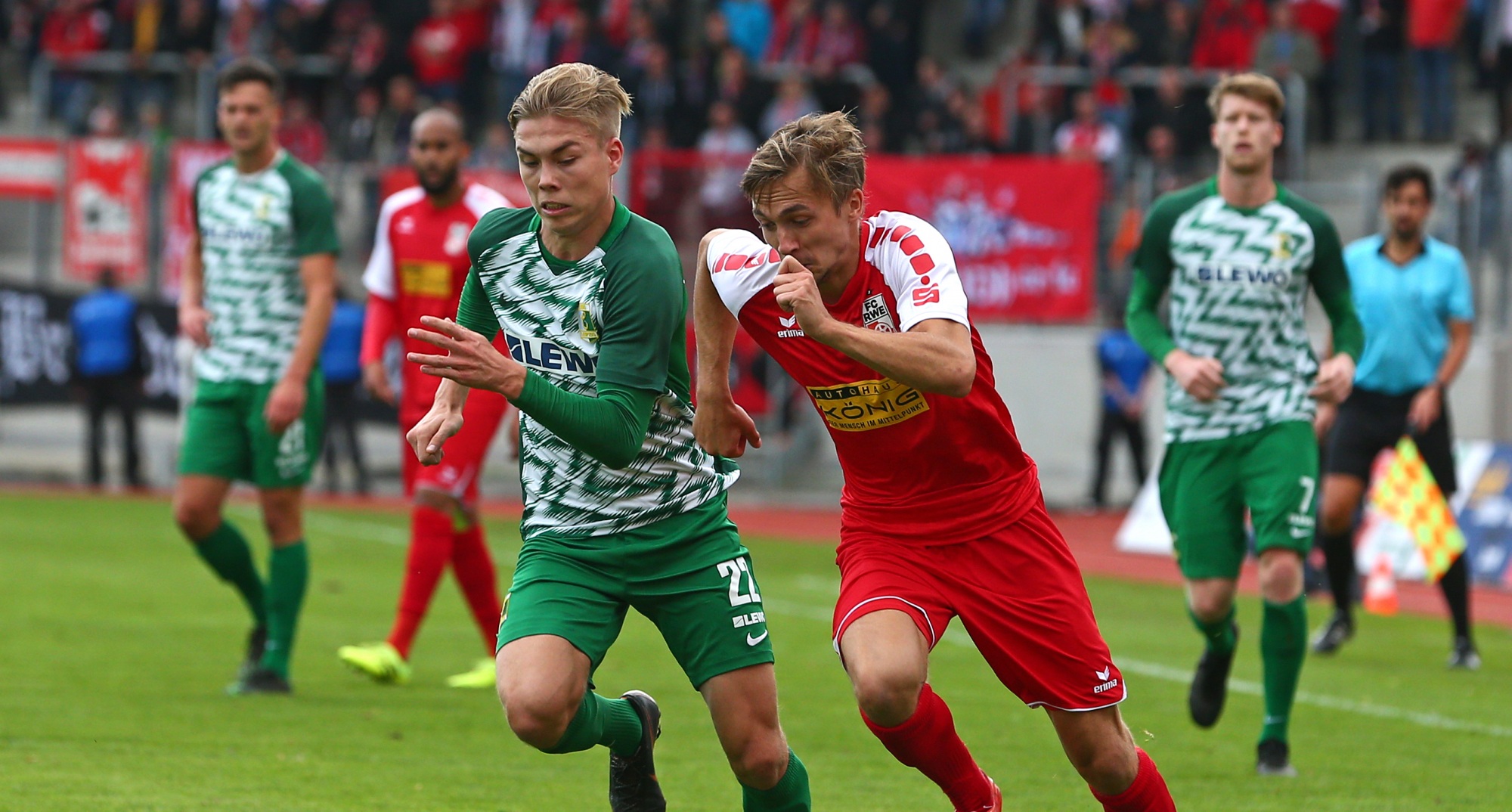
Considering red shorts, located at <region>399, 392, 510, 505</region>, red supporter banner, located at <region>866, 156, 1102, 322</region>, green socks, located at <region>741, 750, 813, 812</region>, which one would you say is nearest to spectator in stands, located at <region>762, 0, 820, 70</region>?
red supporter banner, located at <region>866, 156, 1102, 322</region>

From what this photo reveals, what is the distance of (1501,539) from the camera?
43.1 ft

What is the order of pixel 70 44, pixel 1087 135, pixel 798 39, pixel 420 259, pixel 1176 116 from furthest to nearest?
1. pixel 70 44
2. pixel 798 39
3. pixel 1087 135
4. pixel 1176 116
5. pixel 420 259

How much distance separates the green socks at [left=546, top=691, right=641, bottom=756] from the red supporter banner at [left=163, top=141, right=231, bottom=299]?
50.1ft

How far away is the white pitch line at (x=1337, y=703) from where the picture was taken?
26.2 feet

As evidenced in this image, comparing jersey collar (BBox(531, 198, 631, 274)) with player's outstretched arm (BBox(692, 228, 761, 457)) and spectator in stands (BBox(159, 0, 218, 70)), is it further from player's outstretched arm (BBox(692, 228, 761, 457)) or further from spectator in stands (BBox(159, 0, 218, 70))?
spectator in stands (BBox(159, 0, 218, 70))

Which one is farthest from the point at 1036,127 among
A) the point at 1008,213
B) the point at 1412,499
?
the point at 1412,499

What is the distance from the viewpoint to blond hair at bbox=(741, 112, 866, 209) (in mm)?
4734

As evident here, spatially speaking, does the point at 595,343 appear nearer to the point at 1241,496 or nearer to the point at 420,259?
the point at 1241,496

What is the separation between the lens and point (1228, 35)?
1978cm

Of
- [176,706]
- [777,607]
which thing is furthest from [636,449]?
[777,607]

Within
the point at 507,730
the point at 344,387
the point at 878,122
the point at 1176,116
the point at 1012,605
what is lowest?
the point at 344,387

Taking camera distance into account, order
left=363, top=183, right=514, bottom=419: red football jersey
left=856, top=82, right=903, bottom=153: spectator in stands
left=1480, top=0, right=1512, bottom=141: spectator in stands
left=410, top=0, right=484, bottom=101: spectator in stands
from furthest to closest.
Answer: left=410, top=0, right=484, bottom=101: spectator in stands, left=856, top=82, right=903, bottom=153: spectator in stands, left=1480, top=0, right=1512, bottom=141: spectator in stands, left=363, top=183, right=514, bottom=419: red football jersey

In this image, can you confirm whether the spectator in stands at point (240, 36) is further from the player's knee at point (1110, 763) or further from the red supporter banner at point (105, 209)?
the player's knee at point (1110, 763)

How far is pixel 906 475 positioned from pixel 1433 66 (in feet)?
55.6
